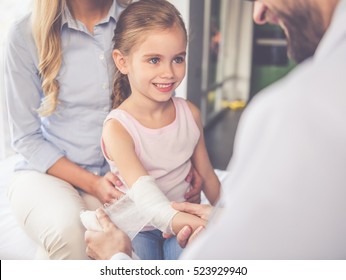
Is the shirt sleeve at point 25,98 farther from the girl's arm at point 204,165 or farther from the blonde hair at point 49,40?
the girl's arm at point 204,165

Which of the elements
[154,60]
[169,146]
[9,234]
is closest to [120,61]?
[154,60]

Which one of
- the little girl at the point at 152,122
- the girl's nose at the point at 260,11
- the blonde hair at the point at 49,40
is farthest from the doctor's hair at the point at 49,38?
the girl's nose at the point at 260,11

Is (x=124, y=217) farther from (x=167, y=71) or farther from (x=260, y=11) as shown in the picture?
(x=260, y=11)

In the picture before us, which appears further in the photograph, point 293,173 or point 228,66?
point 228,66

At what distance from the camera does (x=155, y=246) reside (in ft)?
2.61

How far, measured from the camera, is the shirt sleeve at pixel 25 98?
2.65 ft

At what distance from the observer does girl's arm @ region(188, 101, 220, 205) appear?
86cm

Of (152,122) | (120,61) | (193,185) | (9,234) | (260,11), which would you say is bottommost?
(9,234)

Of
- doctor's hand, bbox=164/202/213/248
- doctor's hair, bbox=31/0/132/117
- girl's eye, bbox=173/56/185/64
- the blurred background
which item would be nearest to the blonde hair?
doctor's hair, bbox=31/0/132/117

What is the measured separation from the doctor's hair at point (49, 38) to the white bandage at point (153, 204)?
0.26m

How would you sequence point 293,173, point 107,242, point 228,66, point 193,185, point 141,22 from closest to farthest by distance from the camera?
point 293,173, point 107,242, point 141,22, point 193,185, point 228,66

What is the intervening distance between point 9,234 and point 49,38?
1.27 feet

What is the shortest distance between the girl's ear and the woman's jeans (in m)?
0.29
